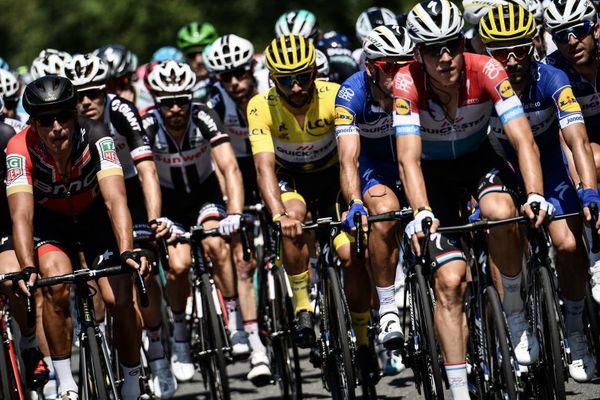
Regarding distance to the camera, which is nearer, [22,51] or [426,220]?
[426,220]

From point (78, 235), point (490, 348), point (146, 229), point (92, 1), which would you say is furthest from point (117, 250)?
point (92, 1)

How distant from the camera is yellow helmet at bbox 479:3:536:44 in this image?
30.3 feet

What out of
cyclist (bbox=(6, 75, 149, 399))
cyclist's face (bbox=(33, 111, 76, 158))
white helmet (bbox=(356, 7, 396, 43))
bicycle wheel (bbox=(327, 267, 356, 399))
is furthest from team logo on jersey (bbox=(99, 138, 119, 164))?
white helmet (bbox=(356, 7, 396, 43))

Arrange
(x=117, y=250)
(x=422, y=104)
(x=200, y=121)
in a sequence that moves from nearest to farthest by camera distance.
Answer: (x=422, y=104) < (x=117, y=250) < (x=200, y=121)

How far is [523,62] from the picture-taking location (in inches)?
360

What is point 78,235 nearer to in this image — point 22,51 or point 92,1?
point 92,1

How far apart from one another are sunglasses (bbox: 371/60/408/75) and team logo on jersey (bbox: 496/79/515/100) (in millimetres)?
1290

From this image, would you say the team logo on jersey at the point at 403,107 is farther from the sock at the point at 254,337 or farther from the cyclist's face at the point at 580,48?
the sock at the point at 254,337

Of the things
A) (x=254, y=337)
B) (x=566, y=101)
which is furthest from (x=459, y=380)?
(x=254, y=337)

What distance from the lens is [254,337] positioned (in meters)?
11.0

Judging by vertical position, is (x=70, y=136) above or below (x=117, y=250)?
above

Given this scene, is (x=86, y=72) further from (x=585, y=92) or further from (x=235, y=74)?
(x=585, y=92)

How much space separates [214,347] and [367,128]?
1858 millimetres

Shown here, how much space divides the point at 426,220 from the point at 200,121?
13.3 ft
